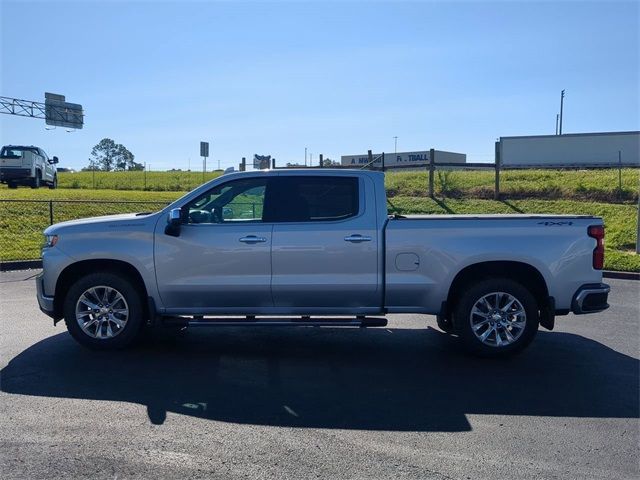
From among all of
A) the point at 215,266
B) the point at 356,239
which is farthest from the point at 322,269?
the point at 215,266

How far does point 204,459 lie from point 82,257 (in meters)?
3.25

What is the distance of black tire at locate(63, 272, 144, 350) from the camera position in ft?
20.3

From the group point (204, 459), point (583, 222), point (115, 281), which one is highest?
point (583, 222)

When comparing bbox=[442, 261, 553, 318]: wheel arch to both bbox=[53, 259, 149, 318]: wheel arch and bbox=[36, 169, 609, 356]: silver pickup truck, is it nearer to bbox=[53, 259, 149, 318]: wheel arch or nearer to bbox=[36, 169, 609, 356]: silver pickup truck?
bbox=[36, 169, 609, 356]: silver pickup truck

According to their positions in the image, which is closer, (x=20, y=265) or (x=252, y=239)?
(x=252, y=239)

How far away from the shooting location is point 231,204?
6.39 m

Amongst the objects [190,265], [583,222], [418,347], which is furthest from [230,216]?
[583,222]

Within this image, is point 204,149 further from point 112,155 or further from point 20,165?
point 112,155

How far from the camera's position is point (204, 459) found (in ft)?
12.5

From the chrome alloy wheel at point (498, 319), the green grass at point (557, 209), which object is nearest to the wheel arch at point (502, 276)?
the chrome alloy wheel at point (498, 319)

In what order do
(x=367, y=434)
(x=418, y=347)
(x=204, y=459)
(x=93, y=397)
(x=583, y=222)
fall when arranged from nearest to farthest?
(x=204, y=459)
(x=367, y=434)
(x=93, y=397)
(x=583, y=222)
(x=418, y=347)

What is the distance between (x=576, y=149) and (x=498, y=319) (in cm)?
3155

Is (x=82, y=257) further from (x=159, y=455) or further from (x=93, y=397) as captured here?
(x=159, y=455)

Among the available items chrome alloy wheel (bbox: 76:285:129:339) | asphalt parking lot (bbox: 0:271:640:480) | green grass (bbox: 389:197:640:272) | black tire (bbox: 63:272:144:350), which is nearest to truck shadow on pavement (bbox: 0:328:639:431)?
asphalt parking lot (bbox: 0:271:640:480)
